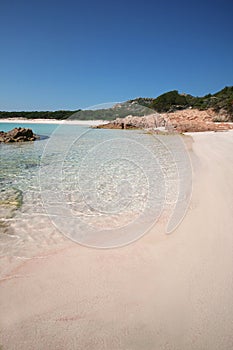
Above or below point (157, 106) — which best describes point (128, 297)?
below

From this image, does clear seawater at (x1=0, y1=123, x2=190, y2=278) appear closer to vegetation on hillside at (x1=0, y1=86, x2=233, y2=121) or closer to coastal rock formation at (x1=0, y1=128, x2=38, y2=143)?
vegetation on hillside at (x1=0, y1=86, x2=233, y2=121)

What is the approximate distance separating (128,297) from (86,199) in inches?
103

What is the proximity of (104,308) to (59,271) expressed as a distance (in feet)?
1.96

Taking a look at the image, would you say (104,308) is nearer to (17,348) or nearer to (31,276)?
(17,348)

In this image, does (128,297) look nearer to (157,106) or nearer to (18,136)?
(18,136)

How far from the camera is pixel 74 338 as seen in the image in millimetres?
1427

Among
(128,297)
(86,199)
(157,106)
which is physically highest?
(157,106)

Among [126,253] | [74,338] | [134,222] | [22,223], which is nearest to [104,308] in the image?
[74,338]

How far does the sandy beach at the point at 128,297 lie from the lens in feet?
4.66

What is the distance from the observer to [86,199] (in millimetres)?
4234

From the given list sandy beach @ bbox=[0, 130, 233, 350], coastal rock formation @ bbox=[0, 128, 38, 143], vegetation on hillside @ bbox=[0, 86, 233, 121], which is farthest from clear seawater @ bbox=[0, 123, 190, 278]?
coastal rock formation @ bbox=[0, 128, 38, 143]

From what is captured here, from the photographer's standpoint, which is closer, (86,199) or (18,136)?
(86,199)

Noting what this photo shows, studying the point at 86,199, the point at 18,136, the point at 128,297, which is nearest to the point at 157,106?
the point at 18,136

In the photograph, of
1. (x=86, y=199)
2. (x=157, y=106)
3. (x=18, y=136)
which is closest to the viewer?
(x=86, y=199)
